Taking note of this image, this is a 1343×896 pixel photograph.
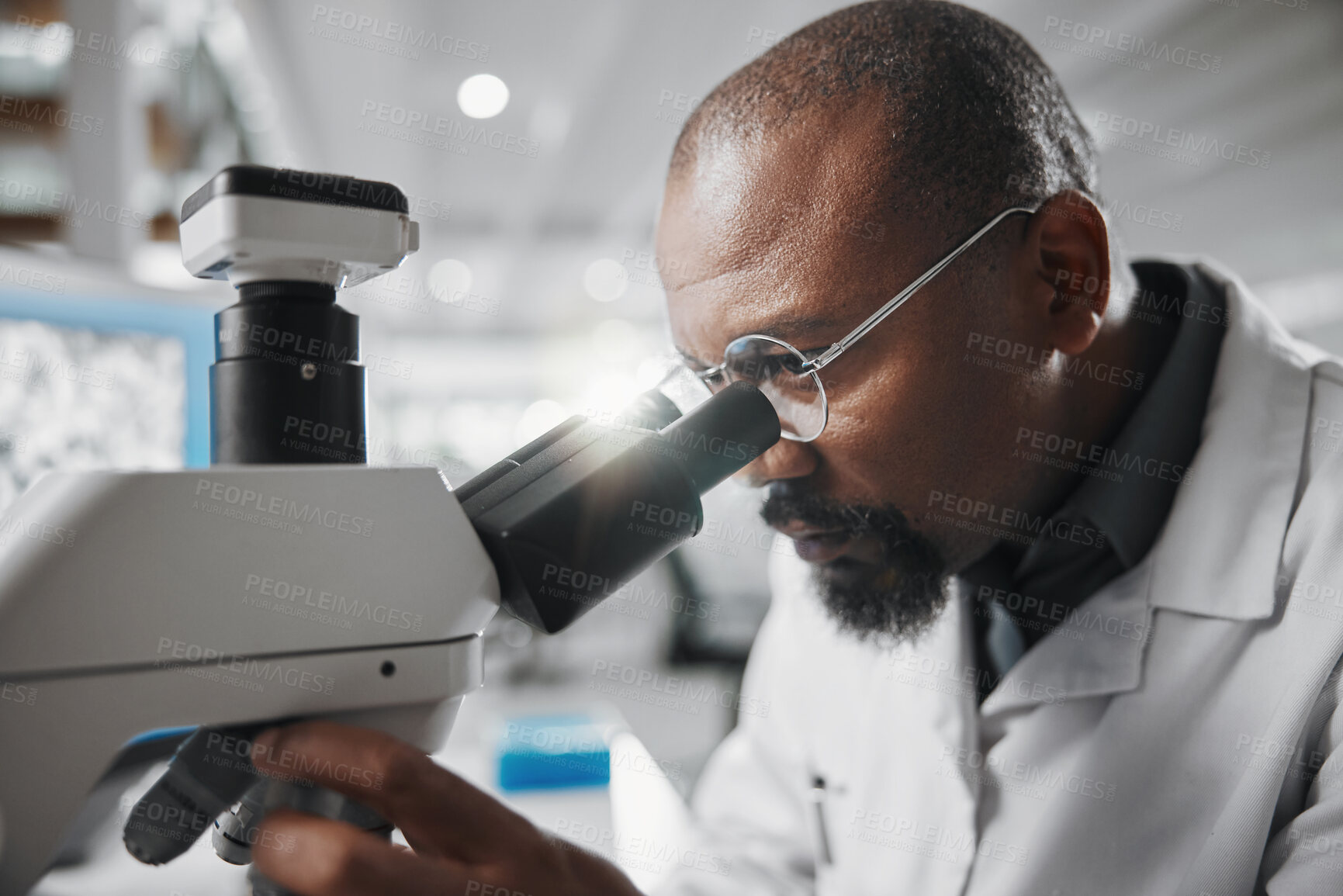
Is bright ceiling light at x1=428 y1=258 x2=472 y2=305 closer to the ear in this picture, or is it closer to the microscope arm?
the ear

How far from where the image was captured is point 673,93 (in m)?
3.37

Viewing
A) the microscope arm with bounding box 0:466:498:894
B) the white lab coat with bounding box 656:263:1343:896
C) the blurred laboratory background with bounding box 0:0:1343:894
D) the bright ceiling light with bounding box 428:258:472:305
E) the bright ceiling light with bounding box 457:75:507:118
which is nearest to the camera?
the microscope arm with bounding box 0:466:498:894

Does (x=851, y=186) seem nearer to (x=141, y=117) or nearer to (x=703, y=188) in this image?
(x=703, y=188)

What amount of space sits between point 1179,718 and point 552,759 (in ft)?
3.52

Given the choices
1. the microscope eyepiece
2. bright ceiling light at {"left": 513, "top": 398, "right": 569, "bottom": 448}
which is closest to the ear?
the microscope eyepiece

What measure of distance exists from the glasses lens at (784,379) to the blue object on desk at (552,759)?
3.11 ft

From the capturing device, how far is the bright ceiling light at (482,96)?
330cm

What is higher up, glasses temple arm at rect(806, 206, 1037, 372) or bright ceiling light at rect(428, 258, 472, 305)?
bright ceiling light at rect(428, 258, 472, 305)

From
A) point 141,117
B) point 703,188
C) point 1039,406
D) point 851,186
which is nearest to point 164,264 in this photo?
point 141,117

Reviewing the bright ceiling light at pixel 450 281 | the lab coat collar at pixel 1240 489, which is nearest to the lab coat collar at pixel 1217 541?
the lab coat collar at pixel 1240 489

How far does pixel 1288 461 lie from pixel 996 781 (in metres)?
0.50

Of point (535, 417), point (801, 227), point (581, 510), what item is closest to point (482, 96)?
point (801, 227)

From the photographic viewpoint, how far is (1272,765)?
762mm

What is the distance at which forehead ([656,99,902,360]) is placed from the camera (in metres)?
0.81
